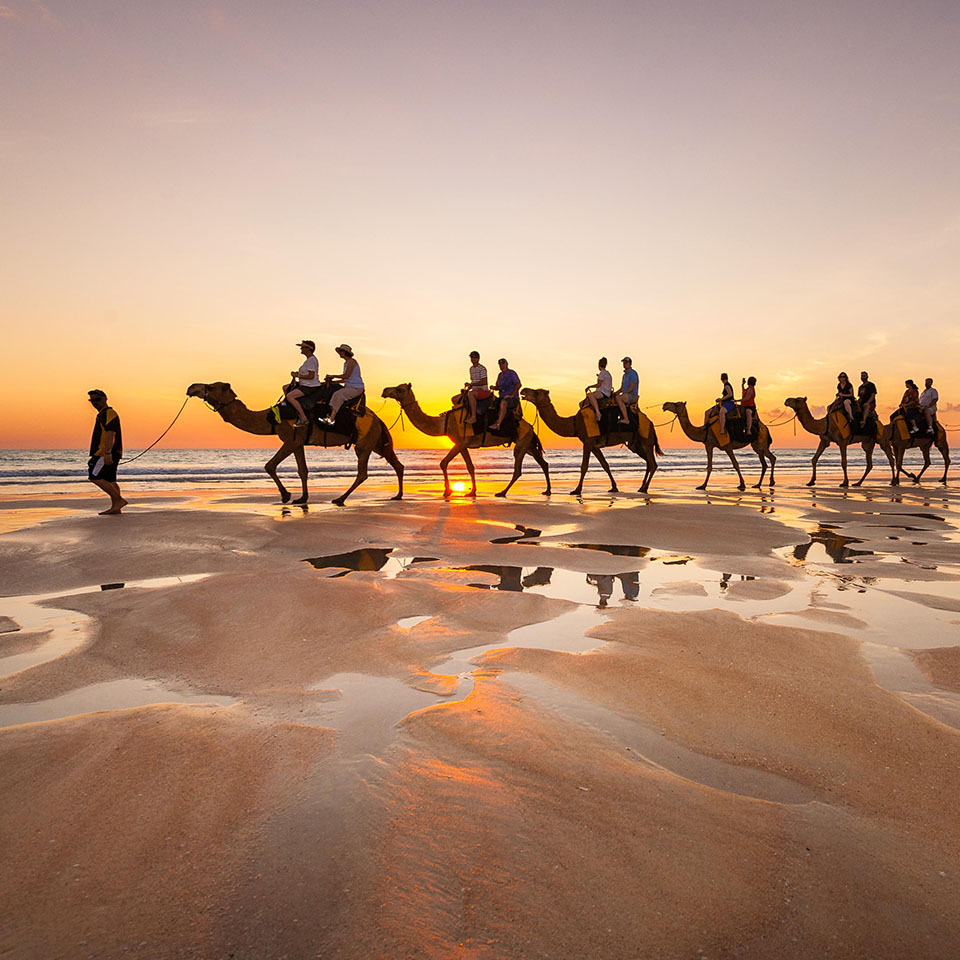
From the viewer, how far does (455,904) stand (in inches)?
68.1

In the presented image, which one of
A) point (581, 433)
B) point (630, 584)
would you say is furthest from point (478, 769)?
point (581, 433)

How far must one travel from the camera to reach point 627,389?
15.8 meters

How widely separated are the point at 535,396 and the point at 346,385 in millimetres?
5546

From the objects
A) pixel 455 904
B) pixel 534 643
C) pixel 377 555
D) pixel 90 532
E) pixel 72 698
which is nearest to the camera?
pixel 455 904

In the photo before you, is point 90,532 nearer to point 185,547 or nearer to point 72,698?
point 185,547

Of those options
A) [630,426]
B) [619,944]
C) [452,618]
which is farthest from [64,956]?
[630,426]

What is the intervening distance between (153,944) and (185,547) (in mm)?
6605

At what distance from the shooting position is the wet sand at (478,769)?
5.56 feet

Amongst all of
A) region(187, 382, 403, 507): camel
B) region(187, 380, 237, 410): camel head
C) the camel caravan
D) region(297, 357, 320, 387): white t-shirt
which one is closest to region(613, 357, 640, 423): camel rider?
the camel caravan

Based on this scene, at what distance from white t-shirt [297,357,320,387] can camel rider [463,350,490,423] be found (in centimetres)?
341

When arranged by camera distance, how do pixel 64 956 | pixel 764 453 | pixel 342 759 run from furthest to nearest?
pixel 764 453
pixel 342 759
pixel 64 956

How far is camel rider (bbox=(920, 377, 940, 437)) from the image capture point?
66.6ft

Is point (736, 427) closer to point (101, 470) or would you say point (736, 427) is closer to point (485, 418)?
point (485, 418)

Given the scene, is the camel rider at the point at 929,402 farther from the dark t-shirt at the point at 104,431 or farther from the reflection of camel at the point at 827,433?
the dark t-shirt at the point at 104,431
